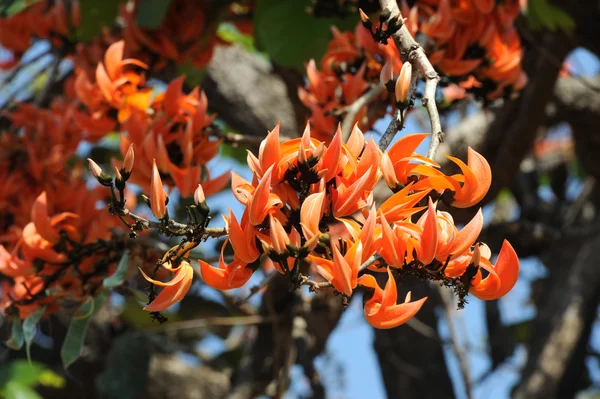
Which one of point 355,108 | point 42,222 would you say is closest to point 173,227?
point 355,108

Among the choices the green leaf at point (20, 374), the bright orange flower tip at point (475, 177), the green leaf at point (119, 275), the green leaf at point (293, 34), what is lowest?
the green leaf at point (20, 374)

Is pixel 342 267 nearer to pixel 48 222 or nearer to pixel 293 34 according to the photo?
pixel 48 222

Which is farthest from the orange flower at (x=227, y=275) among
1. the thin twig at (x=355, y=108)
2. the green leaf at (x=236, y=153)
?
the green leaf at (x=236, y=153)

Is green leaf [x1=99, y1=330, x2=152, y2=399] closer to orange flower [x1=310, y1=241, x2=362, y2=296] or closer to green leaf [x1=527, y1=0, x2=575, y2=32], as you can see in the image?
green leaf [x1=527, y1=0, x2=575, y2=32]

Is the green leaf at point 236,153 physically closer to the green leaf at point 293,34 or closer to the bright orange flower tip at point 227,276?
the green leaf at point 293,34

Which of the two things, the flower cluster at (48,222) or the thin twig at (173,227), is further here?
the flower cluster at (48,222)

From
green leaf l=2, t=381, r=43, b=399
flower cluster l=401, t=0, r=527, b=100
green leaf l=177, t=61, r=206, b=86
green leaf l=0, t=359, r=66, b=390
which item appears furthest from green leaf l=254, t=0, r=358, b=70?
green leaf l=2, t=381, r=43, b=399

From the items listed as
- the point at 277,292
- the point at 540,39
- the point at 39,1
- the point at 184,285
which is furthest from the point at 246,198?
the point at 540,39

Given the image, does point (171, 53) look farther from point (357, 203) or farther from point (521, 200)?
point (521, 200)
